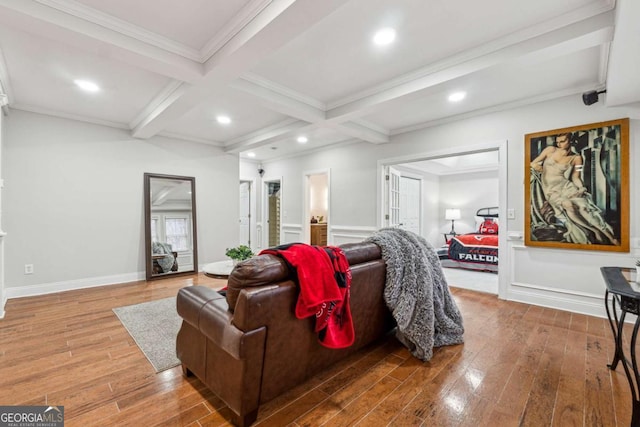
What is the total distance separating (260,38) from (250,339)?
198cm

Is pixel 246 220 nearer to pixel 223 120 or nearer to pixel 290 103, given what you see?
pixel 223 120

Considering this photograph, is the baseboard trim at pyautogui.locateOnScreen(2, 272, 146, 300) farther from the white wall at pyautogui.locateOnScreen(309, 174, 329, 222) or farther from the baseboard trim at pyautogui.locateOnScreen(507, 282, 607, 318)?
the baseboard trim at pyautogui.locateOnScreen(507, 282, 607, 318)

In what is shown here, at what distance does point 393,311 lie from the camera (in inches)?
87.7

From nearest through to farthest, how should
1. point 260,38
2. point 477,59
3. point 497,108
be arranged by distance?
point 260,38 → point 477,59 → point 497,108

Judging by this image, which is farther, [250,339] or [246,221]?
[246,221]

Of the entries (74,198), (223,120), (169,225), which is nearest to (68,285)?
(74,198)

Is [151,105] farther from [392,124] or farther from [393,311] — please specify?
[393,311]

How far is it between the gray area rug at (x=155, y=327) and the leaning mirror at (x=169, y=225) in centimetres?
140

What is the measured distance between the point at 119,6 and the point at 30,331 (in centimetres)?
295

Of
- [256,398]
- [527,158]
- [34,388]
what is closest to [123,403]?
[34,388]

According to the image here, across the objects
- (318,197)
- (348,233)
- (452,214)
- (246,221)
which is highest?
(318,197)

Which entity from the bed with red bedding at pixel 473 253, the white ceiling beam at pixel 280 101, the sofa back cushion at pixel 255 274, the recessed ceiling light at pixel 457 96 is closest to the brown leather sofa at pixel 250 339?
the sofa back cushion at pixel 255 274

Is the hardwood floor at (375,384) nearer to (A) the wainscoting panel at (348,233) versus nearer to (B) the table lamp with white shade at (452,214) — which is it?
(A) the wainscoting panel at (348,233)

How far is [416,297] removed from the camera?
2221 mm
